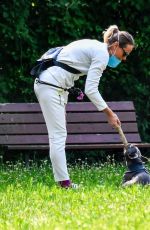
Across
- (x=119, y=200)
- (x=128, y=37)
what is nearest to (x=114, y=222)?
(x=119, y=200)

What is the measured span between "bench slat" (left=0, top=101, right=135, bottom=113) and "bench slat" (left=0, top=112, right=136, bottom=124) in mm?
64

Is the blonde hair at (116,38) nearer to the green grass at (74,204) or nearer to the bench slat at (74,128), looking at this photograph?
the green grass at (74,204)

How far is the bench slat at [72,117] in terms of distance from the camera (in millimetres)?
9852

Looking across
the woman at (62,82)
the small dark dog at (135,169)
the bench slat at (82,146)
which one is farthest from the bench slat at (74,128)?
the small dark dog at (135,169)

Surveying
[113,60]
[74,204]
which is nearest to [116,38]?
[113,60]

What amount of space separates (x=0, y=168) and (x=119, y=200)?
3944 millimetres

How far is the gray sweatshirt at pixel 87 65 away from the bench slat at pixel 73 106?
264cm

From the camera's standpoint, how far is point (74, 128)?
9.98m

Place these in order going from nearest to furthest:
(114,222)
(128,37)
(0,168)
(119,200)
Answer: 1. (114,222)
2. (119,200)
3. (128,37)
4. (0,168)

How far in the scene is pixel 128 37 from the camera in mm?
7219

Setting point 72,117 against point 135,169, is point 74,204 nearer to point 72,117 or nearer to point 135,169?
point 135,169

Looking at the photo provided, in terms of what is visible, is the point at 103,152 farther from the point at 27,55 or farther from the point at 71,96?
the point at 27,55

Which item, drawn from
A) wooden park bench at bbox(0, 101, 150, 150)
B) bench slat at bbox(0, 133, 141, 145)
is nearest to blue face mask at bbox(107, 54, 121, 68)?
wooden park bench at bbox(0, 101, 150, 150)

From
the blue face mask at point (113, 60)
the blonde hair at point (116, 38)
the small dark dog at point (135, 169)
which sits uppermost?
the blonde hair at point (116, 38)
